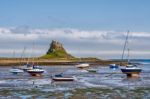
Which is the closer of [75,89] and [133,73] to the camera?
[75,89]

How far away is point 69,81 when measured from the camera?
246ft

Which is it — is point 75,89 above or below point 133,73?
below

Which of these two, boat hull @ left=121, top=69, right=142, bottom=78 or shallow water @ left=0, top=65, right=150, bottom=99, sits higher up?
boat hull @ left=121, top=69, right=142, bottom=78

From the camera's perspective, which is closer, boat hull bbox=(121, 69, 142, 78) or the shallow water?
the shallow water

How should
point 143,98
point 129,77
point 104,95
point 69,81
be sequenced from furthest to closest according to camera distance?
1. point 129,77
2. point 69,81
3. point 104,95
4. point 143,98

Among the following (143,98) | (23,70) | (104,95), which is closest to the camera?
(143,98)

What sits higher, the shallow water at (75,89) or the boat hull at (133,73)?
the boat hull at (133,73)

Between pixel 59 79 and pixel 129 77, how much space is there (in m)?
20.8

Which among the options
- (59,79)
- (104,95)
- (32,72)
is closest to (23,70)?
(32,72)

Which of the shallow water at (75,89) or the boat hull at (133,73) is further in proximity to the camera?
the boat hull at (133,73)

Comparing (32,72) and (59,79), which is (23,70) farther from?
(59,79)

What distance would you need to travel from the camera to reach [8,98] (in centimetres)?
4550

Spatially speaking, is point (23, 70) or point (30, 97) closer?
point (30, 97)

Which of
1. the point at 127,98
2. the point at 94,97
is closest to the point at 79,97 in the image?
the point at 94,97
